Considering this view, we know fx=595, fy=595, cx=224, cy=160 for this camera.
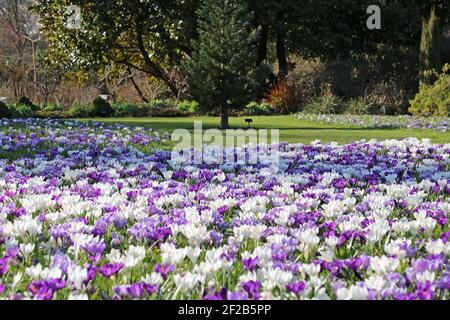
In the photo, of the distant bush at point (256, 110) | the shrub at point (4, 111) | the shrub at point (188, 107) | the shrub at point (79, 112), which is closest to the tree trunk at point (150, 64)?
the shrub at point (188, 107)

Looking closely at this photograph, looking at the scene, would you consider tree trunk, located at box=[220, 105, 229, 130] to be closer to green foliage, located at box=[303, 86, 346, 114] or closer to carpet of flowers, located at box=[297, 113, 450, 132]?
carpet of flowers, located at box=[297, 113, 450, 132]

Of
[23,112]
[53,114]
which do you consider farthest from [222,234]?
A: [53,114]

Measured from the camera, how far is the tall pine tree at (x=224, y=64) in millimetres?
16531

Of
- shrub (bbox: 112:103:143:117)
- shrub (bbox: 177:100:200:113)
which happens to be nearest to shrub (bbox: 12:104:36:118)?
shrub (bbox: 112:103:143:117)

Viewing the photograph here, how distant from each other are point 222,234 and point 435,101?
19.0m

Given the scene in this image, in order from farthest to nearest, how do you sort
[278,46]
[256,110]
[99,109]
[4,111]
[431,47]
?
[278,46] → [431,47] → [256,110] → [99,109] → [4,111]

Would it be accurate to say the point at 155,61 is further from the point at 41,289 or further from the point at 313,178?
the point at 41,289

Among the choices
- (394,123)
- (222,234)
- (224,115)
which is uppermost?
(224,115)

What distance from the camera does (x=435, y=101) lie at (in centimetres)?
2088

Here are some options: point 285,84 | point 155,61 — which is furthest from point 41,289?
point 155,61

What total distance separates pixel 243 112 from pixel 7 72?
14.2 metres

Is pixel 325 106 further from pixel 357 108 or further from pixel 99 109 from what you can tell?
pixel 99 109

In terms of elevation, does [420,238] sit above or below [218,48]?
below

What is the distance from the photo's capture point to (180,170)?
6.83 m
